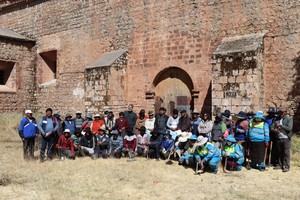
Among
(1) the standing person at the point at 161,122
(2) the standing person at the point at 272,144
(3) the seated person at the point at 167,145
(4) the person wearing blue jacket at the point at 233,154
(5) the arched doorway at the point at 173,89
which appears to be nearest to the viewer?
(4) the person wearing blue jacket at the point at 233,154

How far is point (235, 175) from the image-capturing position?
20.4 ft

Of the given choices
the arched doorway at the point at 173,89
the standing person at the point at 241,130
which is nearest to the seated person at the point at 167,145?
the standing person at the point at 241,130

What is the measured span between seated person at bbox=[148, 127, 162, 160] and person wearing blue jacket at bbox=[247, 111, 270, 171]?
2.06 metres

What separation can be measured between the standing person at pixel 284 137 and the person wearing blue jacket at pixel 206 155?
1261 millimetres

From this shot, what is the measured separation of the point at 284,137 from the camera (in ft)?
21.3

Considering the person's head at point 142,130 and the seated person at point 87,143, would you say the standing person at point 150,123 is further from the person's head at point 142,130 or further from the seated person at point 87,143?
the seated person at point 87,143

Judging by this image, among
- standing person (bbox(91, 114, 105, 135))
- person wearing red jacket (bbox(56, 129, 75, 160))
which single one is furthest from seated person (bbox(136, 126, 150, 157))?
person wearing red jacket (bbox(56, 129, 75, 160))

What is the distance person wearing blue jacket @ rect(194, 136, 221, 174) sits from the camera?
21.0 feet

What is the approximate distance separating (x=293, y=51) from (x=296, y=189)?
4535 mm

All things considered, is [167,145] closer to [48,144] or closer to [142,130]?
[142,130]

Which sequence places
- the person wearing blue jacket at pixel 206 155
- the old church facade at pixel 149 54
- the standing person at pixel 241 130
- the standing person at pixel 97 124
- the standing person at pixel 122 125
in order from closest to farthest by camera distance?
1. the person wearing blue jacket at pixel 206 155
2. the standing person at pixel 241 130
3. the standing person at pixel 122 125
4. the standing person at pixel 97 124
5. the old church facade at pixel 149 54

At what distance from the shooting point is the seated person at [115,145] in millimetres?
7978

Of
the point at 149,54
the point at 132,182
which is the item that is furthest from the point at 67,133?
the point at 149,54

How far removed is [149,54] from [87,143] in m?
4.28
